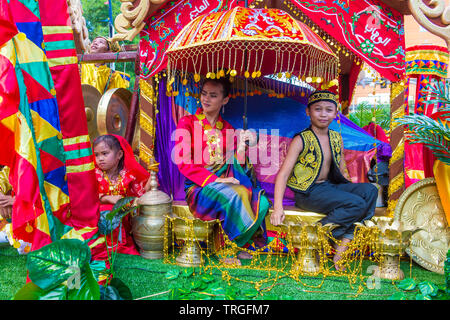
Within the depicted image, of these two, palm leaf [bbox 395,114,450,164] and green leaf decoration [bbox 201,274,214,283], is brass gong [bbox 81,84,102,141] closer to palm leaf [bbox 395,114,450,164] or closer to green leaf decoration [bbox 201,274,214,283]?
green leaf decoration [bbox 201,274,214,283]

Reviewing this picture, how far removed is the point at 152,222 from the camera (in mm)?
3738

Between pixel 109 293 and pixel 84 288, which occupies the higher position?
pixel 84 288

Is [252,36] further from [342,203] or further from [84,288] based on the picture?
[84,288]

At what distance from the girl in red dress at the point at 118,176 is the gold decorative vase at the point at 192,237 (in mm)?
613

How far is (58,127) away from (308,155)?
225 cm

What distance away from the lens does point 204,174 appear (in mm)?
3793

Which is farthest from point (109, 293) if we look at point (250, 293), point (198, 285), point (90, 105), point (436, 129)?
point (90, 105)

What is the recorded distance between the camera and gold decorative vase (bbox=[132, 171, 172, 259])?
3740 millimetres

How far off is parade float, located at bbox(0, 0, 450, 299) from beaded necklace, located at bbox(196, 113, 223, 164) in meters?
0.42

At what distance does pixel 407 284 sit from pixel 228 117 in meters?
2.83

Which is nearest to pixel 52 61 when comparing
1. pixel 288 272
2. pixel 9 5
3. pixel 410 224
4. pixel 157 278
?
pixel 9 5

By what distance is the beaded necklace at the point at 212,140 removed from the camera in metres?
4.00

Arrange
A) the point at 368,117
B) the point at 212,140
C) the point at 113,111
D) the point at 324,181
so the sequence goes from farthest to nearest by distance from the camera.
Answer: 1. the point at 368,117
2. the point at 113,111
3. the point at 212,140
4. the point at 324,181

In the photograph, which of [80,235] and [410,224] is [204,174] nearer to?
[80,235]
